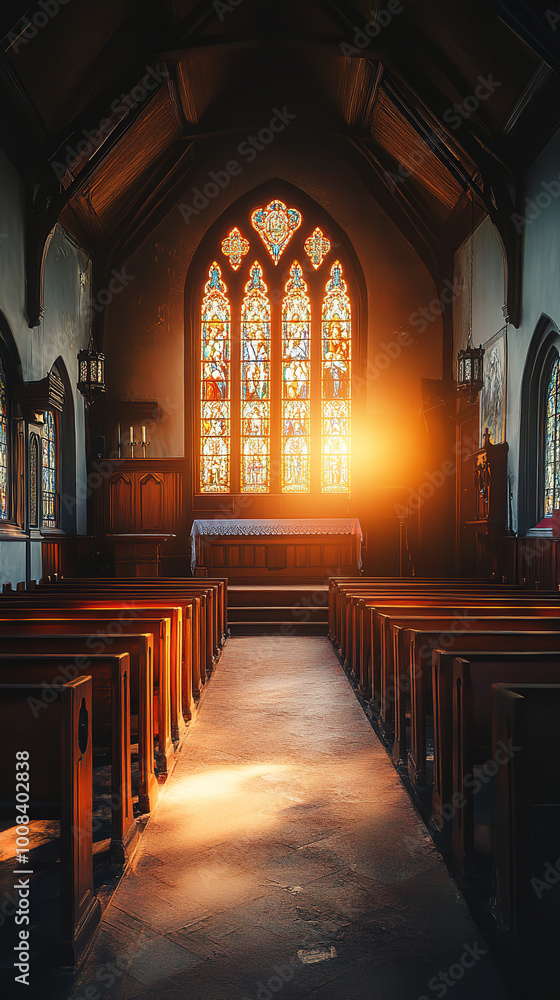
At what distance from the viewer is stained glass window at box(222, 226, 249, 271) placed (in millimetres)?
12055

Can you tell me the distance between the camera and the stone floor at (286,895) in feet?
5.92

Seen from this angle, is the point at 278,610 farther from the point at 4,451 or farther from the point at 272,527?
the point at 4,451

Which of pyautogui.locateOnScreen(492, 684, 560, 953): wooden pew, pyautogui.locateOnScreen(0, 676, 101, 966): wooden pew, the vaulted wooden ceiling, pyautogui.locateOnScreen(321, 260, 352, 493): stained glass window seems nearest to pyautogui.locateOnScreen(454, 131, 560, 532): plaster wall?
the vaulted wooden ceiling

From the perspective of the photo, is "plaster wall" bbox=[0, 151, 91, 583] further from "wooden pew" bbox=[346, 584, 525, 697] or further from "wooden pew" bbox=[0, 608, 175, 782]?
→ "wooden pew" bbox=[0, 608, 175, 782]

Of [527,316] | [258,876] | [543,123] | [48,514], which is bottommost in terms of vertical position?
[258,876]

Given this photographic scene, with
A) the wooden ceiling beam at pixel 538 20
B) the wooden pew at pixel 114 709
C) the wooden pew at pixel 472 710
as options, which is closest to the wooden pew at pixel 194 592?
the wooden pew at pixel 114 709

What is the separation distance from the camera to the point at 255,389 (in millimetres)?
12023

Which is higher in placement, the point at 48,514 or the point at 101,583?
the point at 48,514

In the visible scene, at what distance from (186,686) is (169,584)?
6.81ft

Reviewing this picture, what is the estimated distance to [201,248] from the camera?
39.1ft

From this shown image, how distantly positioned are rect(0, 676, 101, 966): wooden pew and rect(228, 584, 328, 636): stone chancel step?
6.36 m

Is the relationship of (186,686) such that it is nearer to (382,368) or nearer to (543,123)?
(543,123)

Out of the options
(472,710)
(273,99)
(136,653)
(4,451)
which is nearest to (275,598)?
(4,451)

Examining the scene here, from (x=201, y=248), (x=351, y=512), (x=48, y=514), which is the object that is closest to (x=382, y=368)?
(x=351, y=512)
